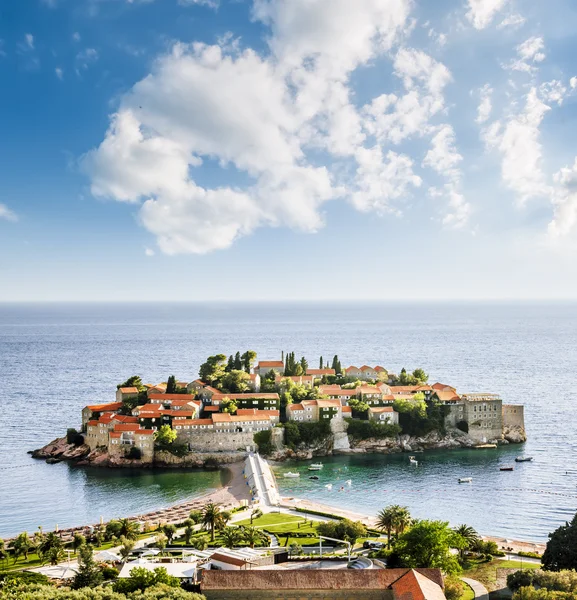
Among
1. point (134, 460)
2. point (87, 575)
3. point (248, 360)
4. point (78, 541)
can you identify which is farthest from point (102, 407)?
point (87, 575)

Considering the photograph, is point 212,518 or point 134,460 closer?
point 212,518

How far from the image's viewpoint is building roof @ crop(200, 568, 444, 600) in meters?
35.2

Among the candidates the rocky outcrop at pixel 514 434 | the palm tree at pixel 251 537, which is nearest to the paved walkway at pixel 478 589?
the palm tree at pixel 251 537

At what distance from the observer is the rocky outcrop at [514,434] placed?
270 feet

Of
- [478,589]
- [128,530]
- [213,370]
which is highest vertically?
[213,370]

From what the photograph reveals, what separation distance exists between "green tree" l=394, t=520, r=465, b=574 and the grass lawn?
206cm

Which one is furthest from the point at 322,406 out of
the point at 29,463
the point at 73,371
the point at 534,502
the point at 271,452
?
the point at 73,371

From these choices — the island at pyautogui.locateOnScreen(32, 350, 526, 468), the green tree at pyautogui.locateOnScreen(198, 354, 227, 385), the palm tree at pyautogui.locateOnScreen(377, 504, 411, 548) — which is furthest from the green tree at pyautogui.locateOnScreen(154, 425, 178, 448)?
the palm tree at pyautogui.locateOnScreen(377, 504, 411, 548)

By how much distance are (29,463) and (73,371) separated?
3158 inches

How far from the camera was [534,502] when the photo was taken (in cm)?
5978

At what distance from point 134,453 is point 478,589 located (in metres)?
47.2

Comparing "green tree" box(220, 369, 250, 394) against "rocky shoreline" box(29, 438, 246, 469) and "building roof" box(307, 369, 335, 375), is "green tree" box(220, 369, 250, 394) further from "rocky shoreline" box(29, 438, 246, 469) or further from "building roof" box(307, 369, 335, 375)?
"rocky shoreline" box(29, 438, 246, 469)

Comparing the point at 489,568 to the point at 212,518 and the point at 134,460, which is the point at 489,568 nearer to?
the point at 212,518

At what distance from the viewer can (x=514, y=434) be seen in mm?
83000
